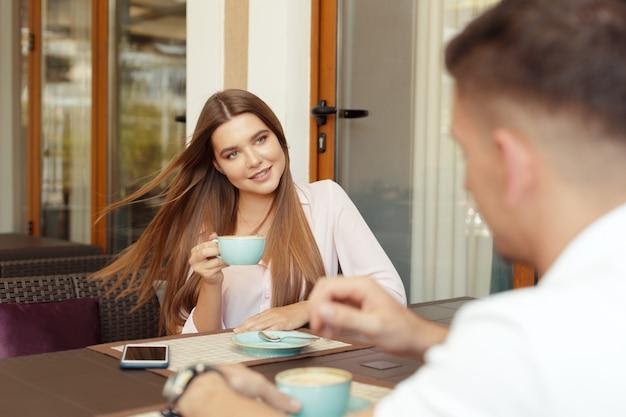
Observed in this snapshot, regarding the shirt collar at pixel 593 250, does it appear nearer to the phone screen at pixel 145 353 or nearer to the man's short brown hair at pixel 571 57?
the man's short brown hair at pixel 571 57

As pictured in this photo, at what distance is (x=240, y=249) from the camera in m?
2.00

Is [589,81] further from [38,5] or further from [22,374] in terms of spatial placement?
[38,5]

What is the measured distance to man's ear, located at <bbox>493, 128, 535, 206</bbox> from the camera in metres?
0.82

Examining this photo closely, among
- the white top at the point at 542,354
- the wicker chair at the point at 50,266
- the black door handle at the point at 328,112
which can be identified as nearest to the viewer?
the white top at the point at 542,354

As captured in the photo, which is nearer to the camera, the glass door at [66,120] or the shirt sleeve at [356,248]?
the shirt sleeve at [356,248]

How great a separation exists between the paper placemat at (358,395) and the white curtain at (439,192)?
6.55 feet

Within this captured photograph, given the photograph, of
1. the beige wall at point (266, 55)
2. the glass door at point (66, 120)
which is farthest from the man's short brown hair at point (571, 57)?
the glass door at point (66, 120)

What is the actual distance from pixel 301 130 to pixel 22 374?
7.82 feet

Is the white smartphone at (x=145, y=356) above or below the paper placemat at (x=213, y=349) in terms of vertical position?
above

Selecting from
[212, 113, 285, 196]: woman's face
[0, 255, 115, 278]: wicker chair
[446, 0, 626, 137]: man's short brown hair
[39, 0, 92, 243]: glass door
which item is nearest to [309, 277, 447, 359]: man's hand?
[446, 0, 626, 137]: man's short brown hair

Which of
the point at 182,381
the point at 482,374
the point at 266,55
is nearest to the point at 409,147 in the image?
the point at 266,55

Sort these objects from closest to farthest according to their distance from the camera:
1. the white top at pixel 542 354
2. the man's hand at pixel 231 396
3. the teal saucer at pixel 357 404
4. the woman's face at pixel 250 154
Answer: the white top at pixel 542 354
the man's hand at pixel 231 396
the teal saucer at pixel 357 404
the woman's face at pixel 250 154

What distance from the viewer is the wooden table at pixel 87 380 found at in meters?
1.31

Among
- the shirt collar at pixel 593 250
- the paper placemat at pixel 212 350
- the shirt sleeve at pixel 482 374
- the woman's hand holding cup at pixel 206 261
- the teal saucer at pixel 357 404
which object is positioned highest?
the shirt collar at pixel 593 250
